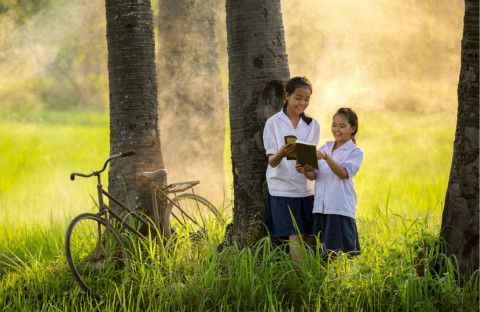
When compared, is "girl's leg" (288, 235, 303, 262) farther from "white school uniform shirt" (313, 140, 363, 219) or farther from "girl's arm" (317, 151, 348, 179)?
"girl's arm" (317, 151, 348, 179)

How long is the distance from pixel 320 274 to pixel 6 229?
4999 mm

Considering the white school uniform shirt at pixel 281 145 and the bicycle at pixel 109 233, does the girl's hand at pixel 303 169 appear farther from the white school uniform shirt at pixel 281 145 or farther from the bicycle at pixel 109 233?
the bicycle at pixel 109 233

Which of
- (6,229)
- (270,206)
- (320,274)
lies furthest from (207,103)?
(320,274)

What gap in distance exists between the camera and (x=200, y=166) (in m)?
13.0

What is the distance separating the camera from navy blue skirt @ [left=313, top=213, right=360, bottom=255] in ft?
23.1

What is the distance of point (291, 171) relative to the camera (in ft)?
23.6

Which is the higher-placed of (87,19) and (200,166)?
(87,19)

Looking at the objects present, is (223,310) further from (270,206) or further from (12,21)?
(12,21)

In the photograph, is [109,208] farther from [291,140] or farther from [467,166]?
[467,166]

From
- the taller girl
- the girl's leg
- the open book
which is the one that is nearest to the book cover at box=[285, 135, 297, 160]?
the open book

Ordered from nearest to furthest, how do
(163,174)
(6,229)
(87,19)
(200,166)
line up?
(163,174) → (6,229) → (200,166) → (87,19)

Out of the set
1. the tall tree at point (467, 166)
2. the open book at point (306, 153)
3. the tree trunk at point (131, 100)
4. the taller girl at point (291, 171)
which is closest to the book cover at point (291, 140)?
the open book at point (306, 153)

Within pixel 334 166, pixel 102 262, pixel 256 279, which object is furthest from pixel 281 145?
pixel 102 262

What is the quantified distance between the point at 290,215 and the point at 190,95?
6130mm
